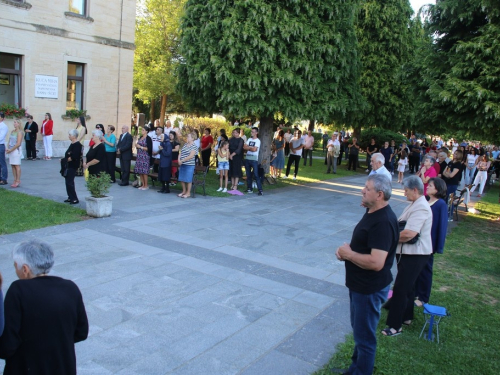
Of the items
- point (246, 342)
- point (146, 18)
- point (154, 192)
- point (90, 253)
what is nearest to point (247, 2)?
point (154, 192)

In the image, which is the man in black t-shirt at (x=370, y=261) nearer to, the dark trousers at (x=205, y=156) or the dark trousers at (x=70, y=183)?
the dark trousers at (x=70, y=183)

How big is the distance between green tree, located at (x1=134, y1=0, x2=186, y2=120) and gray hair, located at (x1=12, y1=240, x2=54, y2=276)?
32.8 m

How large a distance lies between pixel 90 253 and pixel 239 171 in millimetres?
7349

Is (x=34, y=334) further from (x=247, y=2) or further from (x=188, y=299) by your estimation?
(x=247, y=2)

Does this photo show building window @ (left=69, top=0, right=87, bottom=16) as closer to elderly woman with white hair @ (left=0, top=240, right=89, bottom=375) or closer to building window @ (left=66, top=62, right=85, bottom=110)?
building window @ (left=66, top=62, right=85, bottom=110)

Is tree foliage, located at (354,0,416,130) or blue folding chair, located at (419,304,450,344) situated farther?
tree foliage, located at (354,0,416,130)

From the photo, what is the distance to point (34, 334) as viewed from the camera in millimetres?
2768

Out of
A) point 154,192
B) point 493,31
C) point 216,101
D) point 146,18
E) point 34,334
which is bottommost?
point 154,192

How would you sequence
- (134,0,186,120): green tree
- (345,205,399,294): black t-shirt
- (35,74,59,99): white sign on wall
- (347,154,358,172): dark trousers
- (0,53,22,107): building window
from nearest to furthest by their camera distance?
(345,205,399,294): black t-shirt → (0,53,22,107): building window → (35,74,59,99): white sign on wall → (347,154,358,172): dark trousers → (134,0,186,120): green tree

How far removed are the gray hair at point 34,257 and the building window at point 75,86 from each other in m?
18.6

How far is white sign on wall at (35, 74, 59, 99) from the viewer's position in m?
18.6

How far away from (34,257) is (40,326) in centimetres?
42

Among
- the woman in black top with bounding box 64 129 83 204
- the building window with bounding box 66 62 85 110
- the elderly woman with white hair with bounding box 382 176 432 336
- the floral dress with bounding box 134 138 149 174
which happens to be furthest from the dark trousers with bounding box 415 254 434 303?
the building window with bounding box 66 62 85 110

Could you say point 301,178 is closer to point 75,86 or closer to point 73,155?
point 73,155
